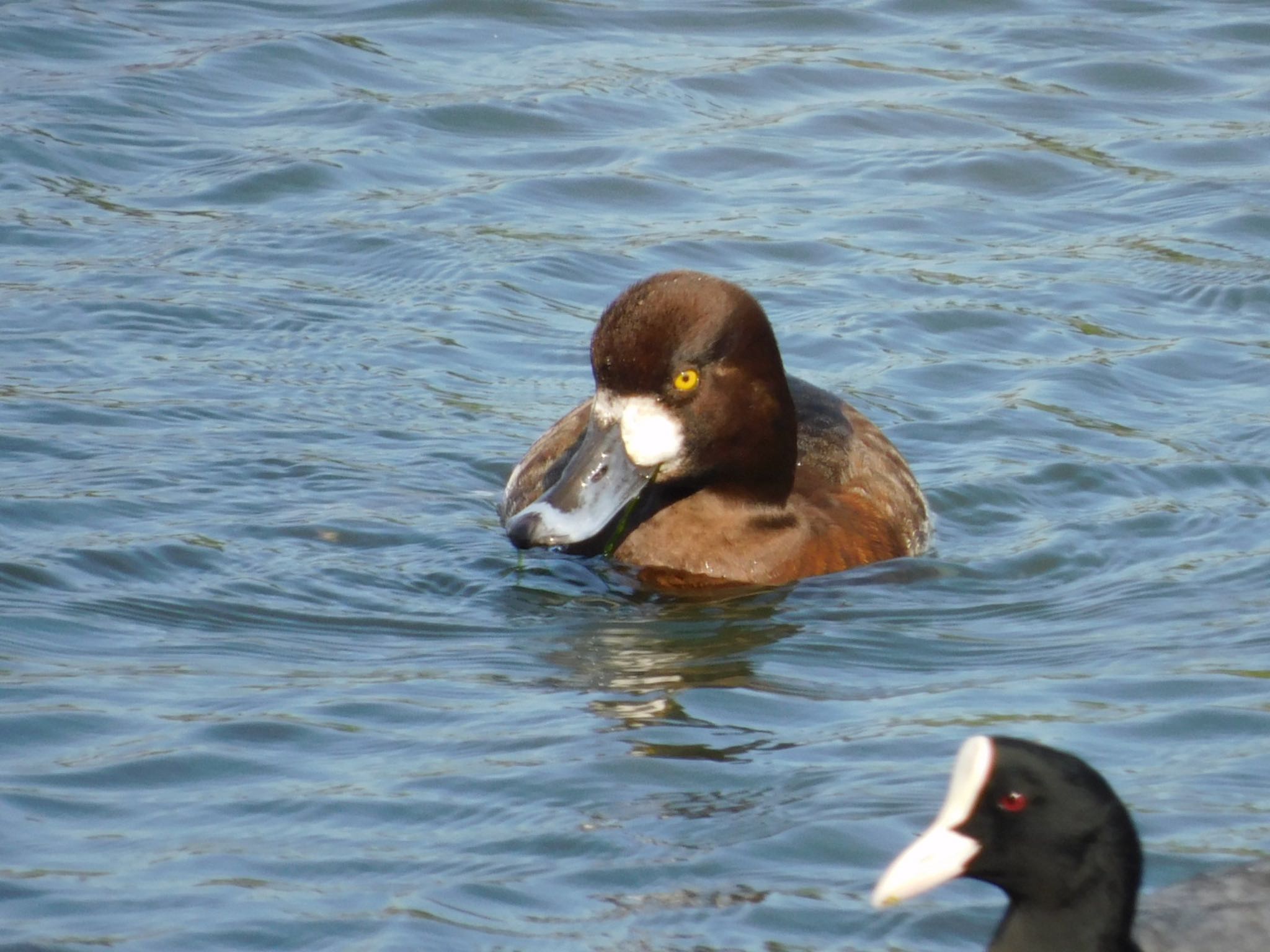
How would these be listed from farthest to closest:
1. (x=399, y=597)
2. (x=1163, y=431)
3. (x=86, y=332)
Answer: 1. (x=86, y=332)
2. (x=1163, y=431)
3. (x=399, y=597)

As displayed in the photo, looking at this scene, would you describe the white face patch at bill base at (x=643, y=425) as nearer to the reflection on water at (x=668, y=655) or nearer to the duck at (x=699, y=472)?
the duck at (x=699, y=472)

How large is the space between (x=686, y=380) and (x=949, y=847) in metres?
2.90

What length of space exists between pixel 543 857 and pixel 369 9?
955 centimetres

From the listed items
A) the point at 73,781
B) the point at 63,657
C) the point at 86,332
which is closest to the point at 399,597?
the point at 63,657

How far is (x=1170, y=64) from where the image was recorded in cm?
1290

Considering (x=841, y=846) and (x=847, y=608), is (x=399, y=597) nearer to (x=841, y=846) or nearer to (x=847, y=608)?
(x=847, y=608)

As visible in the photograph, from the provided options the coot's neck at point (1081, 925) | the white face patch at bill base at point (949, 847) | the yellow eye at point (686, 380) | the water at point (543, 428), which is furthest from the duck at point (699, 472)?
the coot's neck at point (1081, 925)

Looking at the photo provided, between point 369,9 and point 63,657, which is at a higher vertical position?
point 369,9

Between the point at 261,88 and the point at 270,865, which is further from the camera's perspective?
the point at 261,88

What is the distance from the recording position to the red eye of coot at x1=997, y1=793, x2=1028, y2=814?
3930 mm

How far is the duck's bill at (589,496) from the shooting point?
265 inches

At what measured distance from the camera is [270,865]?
4.65 m

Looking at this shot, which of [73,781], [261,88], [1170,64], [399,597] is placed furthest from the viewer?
[1170,64]

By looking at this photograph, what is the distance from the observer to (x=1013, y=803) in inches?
155
